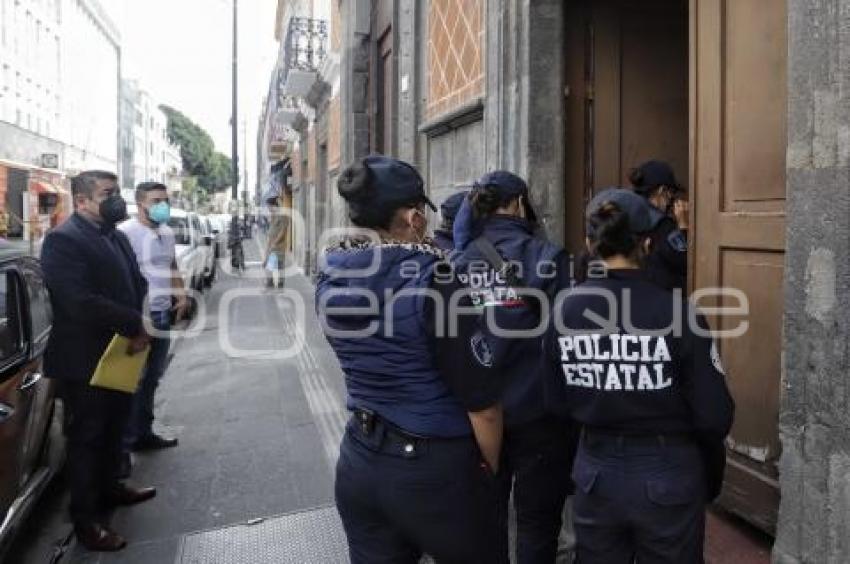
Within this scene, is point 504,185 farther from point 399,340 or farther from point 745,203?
point 399,340

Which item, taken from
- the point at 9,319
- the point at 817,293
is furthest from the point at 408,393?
the point at 9,319

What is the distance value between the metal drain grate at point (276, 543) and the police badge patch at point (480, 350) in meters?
2.19

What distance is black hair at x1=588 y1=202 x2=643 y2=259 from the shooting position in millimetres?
2318

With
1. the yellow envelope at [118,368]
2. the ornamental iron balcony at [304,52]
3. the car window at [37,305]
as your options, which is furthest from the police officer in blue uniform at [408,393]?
the ornamental iron balcony at [304,52]

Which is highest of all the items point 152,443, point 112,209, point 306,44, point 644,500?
point 306,44

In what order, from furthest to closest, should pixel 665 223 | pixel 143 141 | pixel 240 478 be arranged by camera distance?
pixel 143 141
pixel 240 478
pixel 665 223

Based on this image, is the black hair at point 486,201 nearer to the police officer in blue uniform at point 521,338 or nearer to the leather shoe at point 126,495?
the police officer in blue uniform at point 521,338

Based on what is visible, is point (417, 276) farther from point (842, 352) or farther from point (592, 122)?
point (592, 122)

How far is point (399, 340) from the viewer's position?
2043 millimetres

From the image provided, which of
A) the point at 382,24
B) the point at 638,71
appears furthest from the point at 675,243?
the point at 382,24

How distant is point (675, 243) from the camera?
3695 mm

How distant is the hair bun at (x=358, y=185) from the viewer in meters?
2.09

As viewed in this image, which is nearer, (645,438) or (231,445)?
(645,438)

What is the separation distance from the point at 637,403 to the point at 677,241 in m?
1.69
